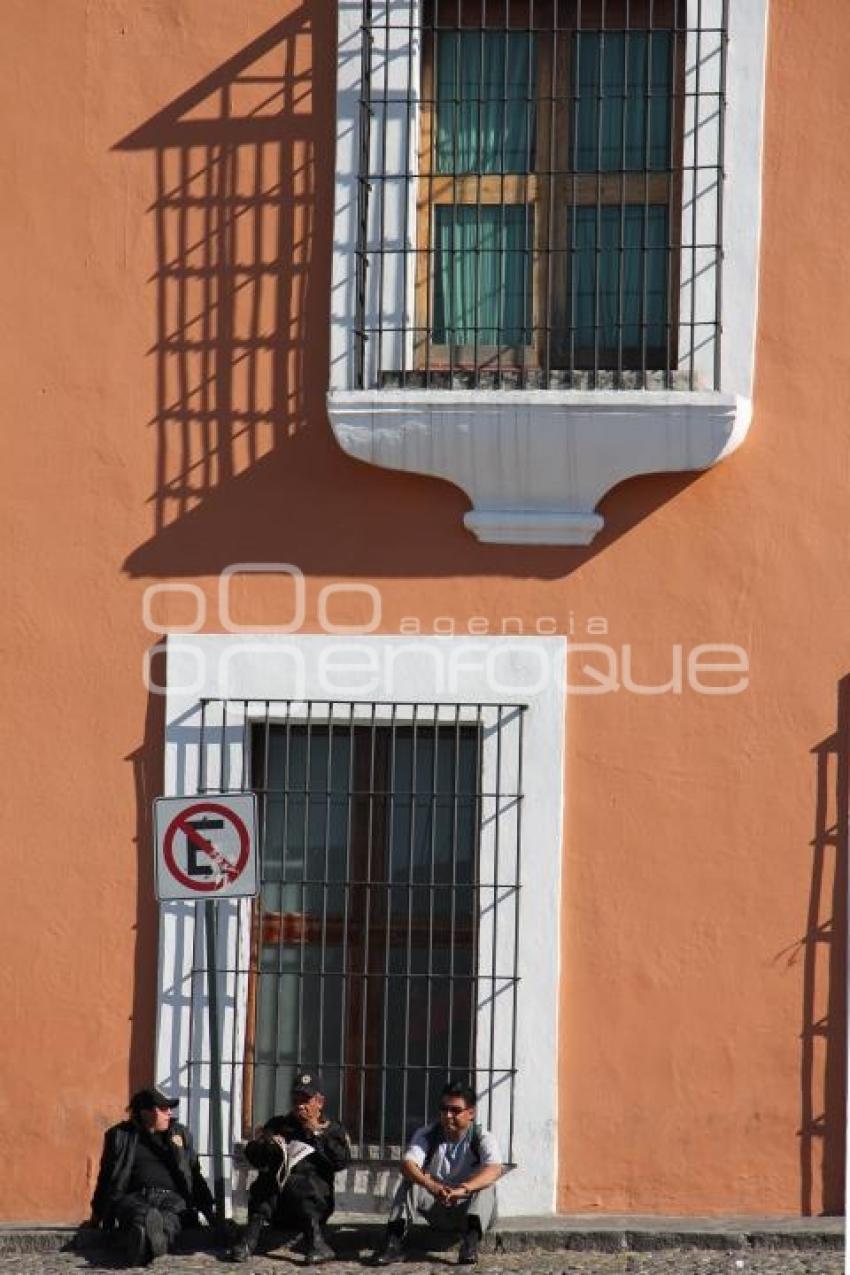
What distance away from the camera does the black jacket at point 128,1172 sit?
1195 cm

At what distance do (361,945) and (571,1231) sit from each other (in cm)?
164

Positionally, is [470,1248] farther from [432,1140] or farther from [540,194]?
[540,194]

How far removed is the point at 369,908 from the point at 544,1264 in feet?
5.94

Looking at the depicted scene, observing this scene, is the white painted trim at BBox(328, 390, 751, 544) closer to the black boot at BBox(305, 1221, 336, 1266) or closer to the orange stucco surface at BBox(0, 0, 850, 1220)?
the orange stucco surface at BBox(0, 0, 850, 1220)

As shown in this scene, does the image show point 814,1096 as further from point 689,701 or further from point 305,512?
point 305,512

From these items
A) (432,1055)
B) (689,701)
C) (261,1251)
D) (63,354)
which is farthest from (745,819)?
(63,354)

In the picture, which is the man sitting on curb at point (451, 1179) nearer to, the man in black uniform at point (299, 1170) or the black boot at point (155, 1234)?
the man in black uniform at point (299, 1170)

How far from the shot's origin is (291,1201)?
11938 millimetres

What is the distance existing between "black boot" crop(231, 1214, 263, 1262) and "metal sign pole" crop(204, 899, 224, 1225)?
8.1 inches

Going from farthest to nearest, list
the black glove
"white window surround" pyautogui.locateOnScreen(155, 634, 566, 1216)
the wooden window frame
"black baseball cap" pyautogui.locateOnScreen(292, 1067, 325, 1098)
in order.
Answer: the wooden window frame, "white window surround" pyautogui.locateOnScreen(155, 634, 566, 1216), "black baseball cap" pyautogui.locateOnScreen(292, 1067, 325, 1098), the black glove

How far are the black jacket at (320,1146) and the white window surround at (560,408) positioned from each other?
9.00 ft

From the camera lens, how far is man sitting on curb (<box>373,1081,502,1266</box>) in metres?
11.9

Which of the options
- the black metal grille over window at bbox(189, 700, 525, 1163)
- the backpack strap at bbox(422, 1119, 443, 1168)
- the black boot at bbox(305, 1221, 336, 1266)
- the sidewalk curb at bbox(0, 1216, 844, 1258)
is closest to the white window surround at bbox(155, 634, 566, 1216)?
the black metal grille over window at bbox(189, 700, 525, 1163)

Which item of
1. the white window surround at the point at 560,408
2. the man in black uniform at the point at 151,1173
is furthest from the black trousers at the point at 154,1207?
the white window surround at the point at 560,408
